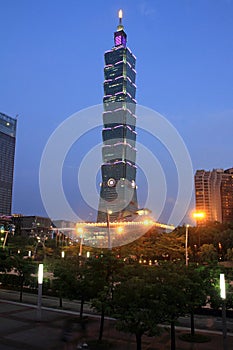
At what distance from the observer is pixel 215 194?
19250cm

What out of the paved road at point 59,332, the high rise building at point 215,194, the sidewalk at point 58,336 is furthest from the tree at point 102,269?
the high rise building at point 215,194

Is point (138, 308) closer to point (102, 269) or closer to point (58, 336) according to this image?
point (58, 336)

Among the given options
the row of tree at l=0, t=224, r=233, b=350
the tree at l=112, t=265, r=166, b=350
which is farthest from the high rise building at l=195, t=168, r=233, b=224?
the tree at l=112, t=265, r=166, b=350

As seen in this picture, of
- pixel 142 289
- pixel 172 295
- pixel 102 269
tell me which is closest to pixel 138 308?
pixel 142 289

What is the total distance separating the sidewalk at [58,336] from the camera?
1798cm

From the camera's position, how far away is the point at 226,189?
191000 mm

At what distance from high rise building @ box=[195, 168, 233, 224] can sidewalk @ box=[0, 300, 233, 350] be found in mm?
173142

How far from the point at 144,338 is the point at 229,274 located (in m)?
8.43

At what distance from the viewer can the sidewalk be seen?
17984 mm

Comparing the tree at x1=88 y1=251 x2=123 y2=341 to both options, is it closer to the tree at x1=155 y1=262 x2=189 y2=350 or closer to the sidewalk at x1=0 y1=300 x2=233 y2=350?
the sidewalk at x1=0 y1=300 x2=233 y2=350

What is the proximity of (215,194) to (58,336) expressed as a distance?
18229 cm

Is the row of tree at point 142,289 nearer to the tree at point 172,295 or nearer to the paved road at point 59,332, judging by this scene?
the tree at point 172,295

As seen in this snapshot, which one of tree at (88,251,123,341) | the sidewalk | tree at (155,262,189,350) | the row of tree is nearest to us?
the row of tree

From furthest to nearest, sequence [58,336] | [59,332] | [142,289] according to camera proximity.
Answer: [59,332], [58,336], [142,289]
